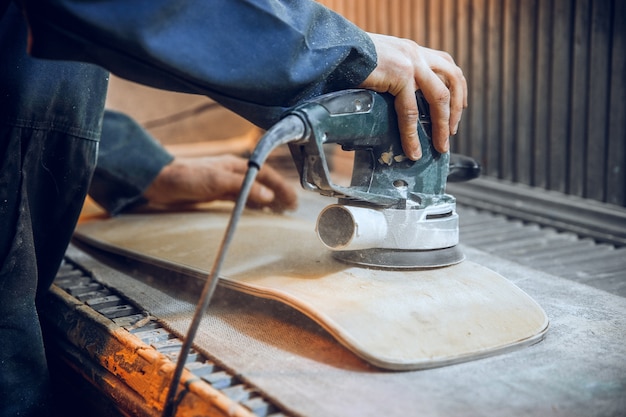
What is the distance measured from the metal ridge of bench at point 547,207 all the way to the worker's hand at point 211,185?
654 mm

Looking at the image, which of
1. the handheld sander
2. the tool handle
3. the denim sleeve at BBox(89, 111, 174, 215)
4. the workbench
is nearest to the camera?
the workbench

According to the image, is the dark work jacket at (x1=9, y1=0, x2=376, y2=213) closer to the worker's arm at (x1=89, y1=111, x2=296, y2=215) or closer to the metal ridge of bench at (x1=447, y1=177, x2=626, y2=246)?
the worker's arm at (x1=89, y1=111, x2=296, y2=215)

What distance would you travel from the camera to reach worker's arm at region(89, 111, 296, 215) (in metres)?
1.83

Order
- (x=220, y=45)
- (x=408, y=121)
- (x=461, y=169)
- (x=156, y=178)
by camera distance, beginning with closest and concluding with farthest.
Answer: (x=220, y=45), (x=408, y=121), (x=461, y=169), (x=156, y=178)

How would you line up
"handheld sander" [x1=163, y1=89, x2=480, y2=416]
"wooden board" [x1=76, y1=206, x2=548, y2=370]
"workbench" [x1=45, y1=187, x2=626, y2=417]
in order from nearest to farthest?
"workbench" [x1=45, y1=187, x2=626, y2=417] < "wooden board" [x1=76, y1=206, x2=548, y2=370] < "handheld sander" [x1=163, y1=89, x2=480, y2=416]

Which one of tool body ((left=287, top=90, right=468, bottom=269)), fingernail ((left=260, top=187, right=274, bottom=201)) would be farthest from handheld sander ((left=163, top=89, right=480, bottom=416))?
fingernail ((left=260, top=187, right=274, bottom=201))

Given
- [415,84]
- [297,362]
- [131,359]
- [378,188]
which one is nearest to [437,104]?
[415,84]

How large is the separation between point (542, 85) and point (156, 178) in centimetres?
111

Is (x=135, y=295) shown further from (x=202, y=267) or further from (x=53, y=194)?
(x=53, y=194)

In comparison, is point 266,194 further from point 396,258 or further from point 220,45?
point 220,45

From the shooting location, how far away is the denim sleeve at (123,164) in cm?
183

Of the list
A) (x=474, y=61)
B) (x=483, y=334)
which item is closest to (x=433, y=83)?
(x=483, y=334)

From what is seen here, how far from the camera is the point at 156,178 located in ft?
6.10

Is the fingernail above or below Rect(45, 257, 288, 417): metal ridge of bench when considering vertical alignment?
above
